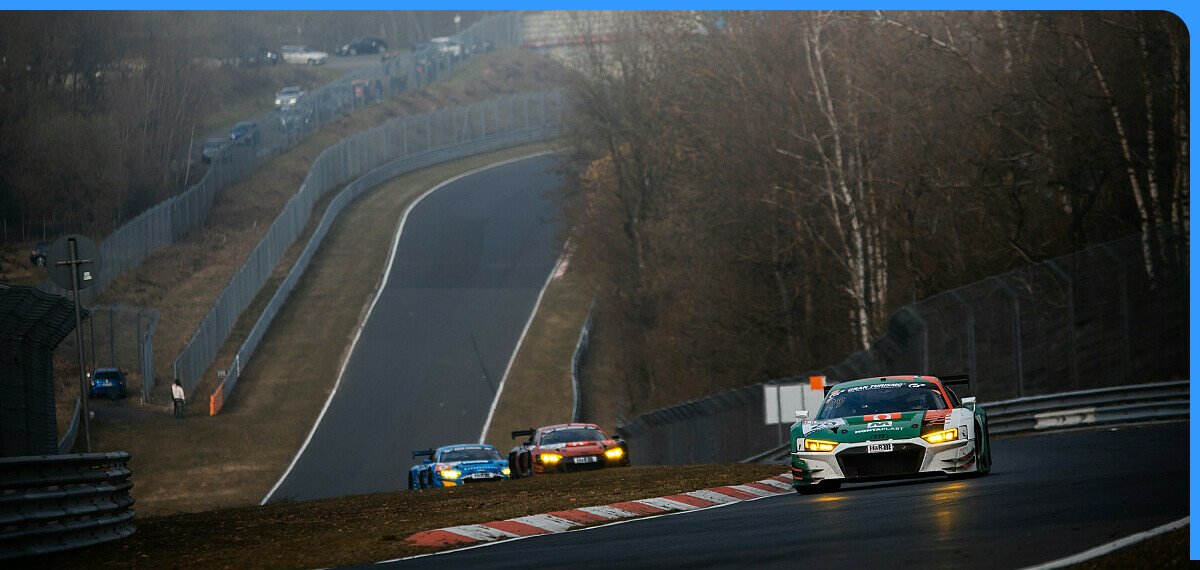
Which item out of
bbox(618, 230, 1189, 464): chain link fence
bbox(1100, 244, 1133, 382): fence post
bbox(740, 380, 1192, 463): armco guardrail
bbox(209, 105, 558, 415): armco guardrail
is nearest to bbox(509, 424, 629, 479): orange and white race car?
bbox(618, 230, 1189, 464): chain link fence

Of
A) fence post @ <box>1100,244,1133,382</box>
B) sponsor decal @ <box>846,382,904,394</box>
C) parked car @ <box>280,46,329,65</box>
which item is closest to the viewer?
sponsor decal @ <box>846,382,904,394</box>

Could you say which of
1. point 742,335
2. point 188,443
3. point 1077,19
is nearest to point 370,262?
point 742,335

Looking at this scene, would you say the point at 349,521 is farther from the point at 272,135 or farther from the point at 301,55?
the point at 272,135

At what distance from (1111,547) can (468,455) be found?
62.7ft

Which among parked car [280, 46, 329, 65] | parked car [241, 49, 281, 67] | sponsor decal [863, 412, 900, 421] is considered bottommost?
sponsor decal [863, 412, 900, 421]

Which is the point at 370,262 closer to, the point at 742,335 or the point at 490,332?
the point at 490,332

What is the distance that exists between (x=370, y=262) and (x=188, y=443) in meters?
13.2

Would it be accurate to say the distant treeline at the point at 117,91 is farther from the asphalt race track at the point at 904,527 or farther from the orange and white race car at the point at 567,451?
the asphalt race track at the point at 904,527

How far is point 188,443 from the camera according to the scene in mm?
31406

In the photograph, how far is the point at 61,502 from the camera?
14977 millimetres

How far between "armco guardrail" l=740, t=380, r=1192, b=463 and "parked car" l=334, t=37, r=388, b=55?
38.2 ft

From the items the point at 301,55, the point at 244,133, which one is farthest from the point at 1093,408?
the point at 244,133

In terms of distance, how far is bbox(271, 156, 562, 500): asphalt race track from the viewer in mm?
36000

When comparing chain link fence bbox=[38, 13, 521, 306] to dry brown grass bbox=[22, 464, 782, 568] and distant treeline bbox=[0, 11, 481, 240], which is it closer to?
distant treeline bbox=[0, 11, 481, 240]
